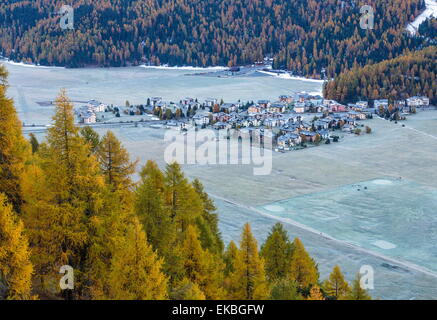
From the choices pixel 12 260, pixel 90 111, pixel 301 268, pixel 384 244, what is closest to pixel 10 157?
pixel 12 260

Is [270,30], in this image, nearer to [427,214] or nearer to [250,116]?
[250,116]

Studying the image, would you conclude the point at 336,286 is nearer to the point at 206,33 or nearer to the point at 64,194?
the point at 64,194

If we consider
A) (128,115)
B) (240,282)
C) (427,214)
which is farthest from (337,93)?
(240,282)

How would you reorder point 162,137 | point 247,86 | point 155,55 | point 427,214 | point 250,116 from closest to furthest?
point 427,214 → point 162,137 → point 250,116 → point 247,86 → point 155,55

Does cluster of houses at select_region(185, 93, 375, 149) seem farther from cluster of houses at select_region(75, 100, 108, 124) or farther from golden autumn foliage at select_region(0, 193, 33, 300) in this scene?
golden autumn foliage at select_region(0, 193, 33, 300)

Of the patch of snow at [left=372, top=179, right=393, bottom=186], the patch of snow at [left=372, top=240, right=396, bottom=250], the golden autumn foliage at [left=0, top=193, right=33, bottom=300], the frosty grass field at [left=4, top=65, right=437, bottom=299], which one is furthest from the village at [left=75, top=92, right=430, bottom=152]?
the golden autumn foliage at [left=0, top=193, right=33, bottom=300]

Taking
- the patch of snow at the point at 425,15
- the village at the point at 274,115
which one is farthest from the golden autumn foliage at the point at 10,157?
the patch of snow at the point at 425,15

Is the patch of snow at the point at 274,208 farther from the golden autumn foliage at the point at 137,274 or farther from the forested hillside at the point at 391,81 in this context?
the forested hillside at the point at 391,81
